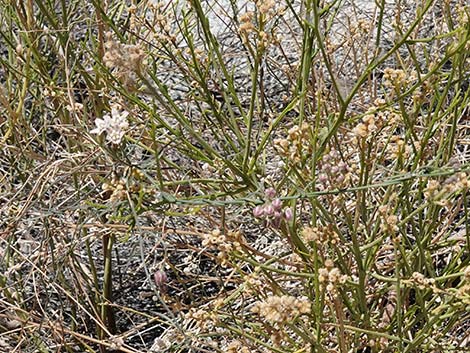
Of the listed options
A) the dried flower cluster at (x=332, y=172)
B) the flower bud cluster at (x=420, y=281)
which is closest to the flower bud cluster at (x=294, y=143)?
the dried flower cluster at (x=332, y=172)

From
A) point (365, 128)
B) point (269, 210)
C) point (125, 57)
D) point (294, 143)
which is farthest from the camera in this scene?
point (294, 143)

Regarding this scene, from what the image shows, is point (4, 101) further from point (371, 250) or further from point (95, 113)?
point (371, 250)

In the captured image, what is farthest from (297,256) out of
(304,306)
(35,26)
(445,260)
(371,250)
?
(35,26)

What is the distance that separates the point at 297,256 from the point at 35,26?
50.2 inches

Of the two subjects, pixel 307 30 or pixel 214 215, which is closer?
pixel 307 30

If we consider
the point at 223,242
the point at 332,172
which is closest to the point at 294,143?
the point at 332,172

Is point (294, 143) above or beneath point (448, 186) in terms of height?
above

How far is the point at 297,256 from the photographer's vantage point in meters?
1.90

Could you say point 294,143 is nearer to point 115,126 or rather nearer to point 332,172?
point 332,172

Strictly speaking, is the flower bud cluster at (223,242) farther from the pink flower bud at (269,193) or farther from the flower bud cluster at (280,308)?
the flower bud cluster at (280,308)

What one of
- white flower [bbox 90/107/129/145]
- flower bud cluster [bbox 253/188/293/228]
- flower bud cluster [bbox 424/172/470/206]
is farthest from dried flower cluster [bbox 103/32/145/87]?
flower bud cluster [bbox 424/172/470/206]

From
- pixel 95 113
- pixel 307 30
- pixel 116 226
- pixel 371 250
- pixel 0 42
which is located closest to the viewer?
pixel 307 30

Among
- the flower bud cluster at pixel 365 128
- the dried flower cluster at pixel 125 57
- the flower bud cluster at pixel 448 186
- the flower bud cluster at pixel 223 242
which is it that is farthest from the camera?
the flower bud cluster at pixel 223 242

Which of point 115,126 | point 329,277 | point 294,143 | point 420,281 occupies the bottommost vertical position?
point 420,281
